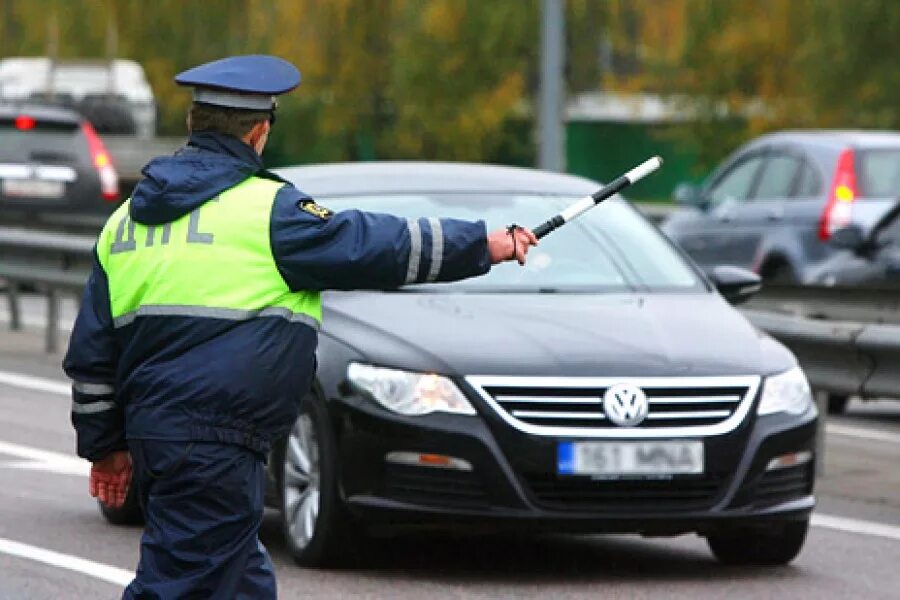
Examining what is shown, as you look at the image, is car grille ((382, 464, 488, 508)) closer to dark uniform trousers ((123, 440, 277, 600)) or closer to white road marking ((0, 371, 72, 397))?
dark uniform trousers ((123, 440, 277, 600))

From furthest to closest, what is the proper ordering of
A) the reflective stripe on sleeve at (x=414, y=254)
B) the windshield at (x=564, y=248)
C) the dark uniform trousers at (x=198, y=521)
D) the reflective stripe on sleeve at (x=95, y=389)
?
the windshield at (x=564, y=248), the reflective stripe on sleeve at (x=95, y=389), the reflective stripe on sleeve at (x=414, y=254), the dark uniform trousers at (x=198, y=521)

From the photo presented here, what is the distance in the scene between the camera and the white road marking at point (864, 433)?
14.5 m

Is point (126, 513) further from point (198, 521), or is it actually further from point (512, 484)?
point (198, 521)

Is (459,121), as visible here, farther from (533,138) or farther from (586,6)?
(533,138)

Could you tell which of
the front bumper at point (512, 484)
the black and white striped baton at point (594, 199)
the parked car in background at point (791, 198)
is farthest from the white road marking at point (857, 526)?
the parked car in background at point (791, 198)

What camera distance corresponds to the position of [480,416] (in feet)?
29.0

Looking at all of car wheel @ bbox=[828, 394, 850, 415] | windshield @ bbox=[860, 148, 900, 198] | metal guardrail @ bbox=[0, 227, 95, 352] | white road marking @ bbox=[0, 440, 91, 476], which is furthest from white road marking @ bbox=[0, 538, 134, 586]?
windshield @ bbox=[860, 148, 900, 198]

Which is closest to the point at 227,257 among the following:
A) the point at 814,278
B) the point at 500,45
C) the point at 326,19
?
the point at 814,278

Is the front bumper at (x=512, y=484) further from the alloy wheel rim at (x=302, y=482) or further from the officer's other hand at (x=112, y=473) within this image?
the officer's other hand at (x=112, y=473)

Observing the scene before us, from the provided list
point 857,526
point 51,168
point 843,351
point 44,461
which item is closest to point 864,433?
point 843,351

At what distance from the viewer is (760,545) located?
948cm

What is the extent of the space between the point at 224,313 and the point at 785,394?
391cm

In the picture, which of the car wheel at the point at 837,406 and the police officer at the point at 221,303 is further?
the car wheel at the point at 837,406

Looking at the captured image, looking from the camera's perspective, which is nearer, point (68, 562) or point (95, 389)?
point (95, 389)
